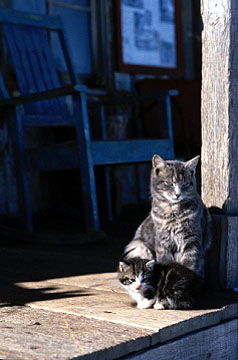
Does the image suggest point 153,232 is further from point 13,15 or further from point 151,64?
point 151,64

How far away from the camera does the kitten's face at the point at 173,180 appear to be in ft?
7.59

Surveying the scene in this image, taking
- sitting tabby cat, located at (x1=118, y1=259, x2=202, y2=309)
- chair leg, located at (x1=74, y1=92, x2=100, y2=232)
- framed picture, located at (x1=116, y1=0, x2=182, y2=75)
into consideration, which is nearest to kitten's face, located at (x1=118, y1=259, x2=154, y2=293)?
sitting tabby cat, located at (x1=118, y1=259, x2=202, y2=309)

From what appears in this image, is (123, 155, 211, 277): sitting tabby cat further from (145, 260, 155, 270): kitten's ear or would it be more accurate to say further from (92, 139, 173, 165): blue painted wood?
(92, 139, 173, 165): blue painted wood

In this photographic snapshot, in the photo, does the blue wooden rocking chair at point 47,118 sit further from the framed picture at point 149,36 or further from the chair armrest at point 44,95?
the framed picture at point 149,36

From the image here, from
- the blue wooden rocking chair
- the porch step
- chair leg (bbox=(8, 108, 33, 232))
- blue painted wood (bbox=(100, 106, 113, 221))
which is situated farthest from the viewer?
blue painted wood (bbox=(100, 106, 113, 221))

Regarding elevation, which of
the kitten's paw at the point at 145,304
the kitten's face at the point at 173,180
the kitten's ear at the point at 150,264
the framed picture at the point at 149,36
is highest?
the framed picture at the point at 149,36

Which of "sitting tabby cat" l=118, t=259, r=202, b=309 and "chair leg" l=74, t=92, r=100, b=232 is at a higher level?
"chair leg" l=74, t=92, r=100, b=232

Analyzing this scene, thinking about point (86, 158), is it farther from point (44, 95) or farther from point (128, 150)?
point (44, 95)

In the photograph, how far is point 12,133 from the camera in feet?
12.7

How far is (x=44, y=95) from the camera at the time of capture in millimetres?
3469

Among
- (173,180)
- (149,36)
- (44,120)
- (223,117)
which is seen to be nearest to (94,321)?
(173,180)

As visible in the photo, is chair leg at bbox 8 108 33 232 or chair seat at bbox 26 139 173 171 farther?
chair leg at bbox 8 108 33 232

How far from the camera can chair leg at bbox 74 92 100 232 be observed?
342 centimetres

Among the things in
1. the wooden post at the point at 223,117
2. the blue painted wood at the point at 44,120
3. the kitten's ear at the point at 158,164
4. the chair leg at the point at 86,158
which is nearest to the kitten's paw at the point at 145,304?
A: the wooden post at the point at 223,117
